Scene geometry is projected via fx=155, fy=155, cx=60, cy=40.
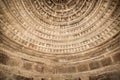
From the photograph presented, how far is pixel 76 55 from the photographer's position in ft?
11.6

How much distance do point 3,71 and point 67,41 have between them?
64.5 inches

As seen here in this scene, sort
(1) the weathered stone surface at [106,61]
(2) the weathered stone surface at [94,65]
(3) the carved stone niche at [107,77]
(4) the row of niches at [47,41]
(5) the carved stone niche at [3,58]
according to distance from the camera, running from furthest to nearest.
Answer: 1. (4) the row of niches at [47,41]
2. (2) the weathered stone surface at [94,65]
3. (1) the weathered stone surface at [106,61]
4. (5) the carved stone niche at [3,58]
5. (3) the carved stone niche at [107,77]

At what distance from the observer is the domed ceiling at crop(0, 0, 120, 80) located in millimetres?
3161

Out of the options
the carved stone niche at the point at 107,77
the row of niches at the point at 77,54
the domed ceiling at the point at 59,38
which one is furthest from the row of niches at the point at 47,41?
the carved stone niche at the point at 107,77

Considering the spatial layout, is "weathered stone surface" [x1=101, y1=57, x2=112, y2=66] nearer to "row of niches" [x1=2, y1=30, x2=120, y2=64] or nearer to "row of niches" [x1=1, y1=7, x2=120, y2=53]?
"row of niches" [x1=2, y1=30, x2=120, y2=64]

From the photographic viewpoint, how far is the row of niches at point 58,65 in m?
3.06

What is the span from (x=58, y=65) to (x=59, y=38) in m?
0.73

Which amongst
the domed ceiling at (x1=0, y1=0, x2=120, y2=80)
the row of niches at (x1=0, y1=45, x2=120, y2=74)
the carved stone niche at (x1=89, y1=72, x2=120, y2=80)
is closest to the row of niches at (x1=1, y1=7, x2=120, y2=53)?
the domed ceiling at (x1=0, y1=0, x2=120, y2=80)

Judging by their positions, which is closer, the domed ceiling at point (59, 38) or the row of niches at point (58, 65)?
the row of niches at point (58, 65)

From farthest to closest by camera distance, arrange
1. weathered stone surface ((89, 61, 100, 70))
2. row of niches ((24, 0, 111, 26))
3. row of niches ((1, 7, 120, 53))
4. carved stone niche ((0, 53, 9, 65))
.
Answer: row of niches ((24, 0, 111, 26)), row of niches ((1, 7, 120, 53)), weathered stone surface ((89, 61, 100, 70)), carved stone niche ((0, 53, 9, 65))

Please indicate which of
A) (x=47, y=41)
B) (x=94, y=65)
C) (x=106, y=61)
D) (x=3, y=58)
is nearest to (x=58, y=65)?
(x=47, y=41)

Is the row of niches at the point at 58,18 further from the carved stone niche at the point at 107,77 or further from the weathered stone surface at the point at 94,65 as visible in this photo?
the carved stone niche at the point at 107,77

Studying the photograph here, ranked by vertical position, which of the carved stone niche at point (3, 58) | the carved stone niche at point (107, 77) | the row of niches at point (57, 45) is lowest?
the carved stone niche at point (107, 77)

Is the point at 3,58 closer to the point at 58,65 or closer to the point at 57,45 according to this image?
the point at 58,65
